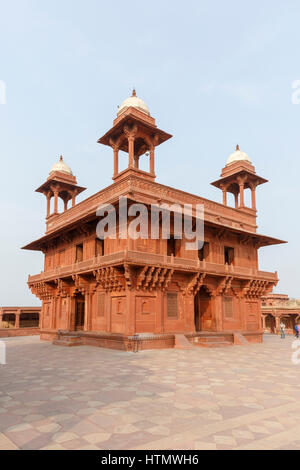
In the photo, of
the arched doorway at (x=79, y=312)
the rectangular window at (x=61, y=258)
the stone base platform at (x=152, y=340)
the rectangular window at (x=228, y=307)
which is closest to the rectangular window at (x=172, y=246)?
the stone base platform at (x=152, y=340)

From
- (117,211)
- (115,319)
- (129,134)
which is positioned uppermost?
(129,134)

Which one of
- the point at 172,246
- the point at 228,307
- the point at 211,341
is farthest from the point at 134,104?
the point at 211,341

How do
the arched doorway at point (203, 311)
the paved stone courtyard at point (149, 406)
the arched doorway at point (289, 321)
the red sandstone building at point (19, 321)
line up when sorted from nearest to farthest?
the paved stone courtyard at point (149, 406)
the arched doorway at point (203, 311)
the red sandstone building at point (19, 321)
the arched doorway at point (289, 321)

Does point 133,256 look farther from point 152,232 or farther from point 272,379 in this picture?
point 272,379

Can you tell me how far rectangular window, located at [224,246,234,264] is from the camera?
2161cm

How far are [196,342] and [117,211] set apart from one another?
7.71 meters

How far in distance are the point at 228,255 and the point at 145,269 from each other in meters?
8.68

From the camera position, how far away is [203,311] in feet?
66.2

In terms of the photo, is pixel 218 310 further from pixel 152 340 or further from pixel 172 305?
pixel 152 340

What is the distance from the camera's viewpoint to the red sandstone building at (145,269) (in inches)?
610

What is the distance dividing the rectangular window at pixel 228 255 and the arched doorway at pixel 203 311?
278cm

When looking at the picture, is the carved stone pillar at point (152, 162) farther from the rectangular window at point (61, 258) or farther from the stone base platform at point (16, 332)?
the stone base platform at point (16, 332)

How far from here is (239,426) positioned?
478cm
